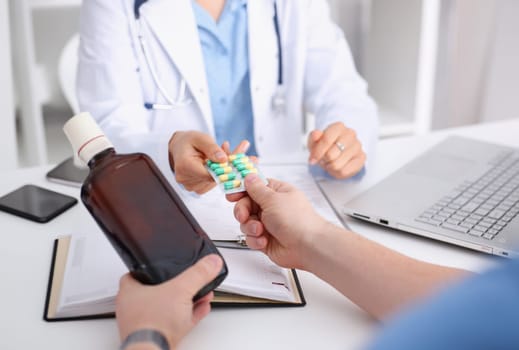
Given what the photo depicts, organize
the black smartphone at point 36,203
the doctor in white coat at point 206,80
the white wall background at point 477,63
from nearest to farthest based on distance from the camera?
the black smartphone at point 36,203
the doctor in white coat at point 206,80
the white wall background at point 477,63

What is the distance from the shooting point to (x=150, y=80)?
1129 millimetres

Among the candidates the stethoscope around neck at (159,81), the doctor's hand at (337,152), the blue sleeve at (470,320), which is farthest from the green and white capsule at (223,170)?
the blue sleeve at (470,320)

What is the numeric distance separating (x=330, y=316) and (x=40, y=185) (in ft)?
1.78

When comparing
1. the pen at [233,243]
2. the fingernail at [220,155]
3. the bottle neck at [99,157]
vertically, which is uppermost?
the bottle neck at [99,157]

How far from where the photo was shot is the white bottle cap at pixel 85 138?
0.60 metres

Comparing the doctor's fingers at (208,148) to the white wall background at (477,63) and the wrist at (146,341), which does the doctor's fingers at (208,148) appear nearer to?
the wrist at (146,341)

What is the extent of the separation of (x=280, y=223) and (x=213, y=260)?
119mm

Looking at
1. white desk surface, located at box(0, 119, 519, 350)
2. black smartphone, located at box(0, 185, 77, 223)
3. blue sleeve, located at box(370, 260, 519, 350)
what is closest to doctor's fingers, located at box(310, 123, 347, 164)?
white desk surface, located at box(0, 119, 519, 350)

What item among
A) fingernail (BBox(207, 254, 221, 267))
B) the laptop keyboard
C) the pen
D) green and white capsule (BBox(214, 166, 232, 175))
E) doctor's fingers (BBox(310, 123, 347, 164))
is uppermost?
green and white capsule (BBox(214, 166, 232, 175))

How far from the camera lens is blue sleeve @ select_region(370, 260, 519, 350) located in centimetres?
22

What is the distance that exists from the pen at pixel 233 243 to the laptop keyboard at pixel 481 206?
23 cm

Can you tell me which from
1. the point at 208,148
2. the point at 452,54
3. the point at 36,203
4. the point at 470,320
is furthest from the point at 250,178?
the point at 452,54

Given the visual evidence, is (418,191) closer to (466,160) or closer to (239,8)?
(466,160)

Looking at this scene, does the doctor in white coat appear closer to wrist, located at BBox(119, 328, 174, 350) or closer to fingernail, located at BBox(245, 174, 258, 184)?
fingernail, located at BBox(245, 174, 258, 184)
